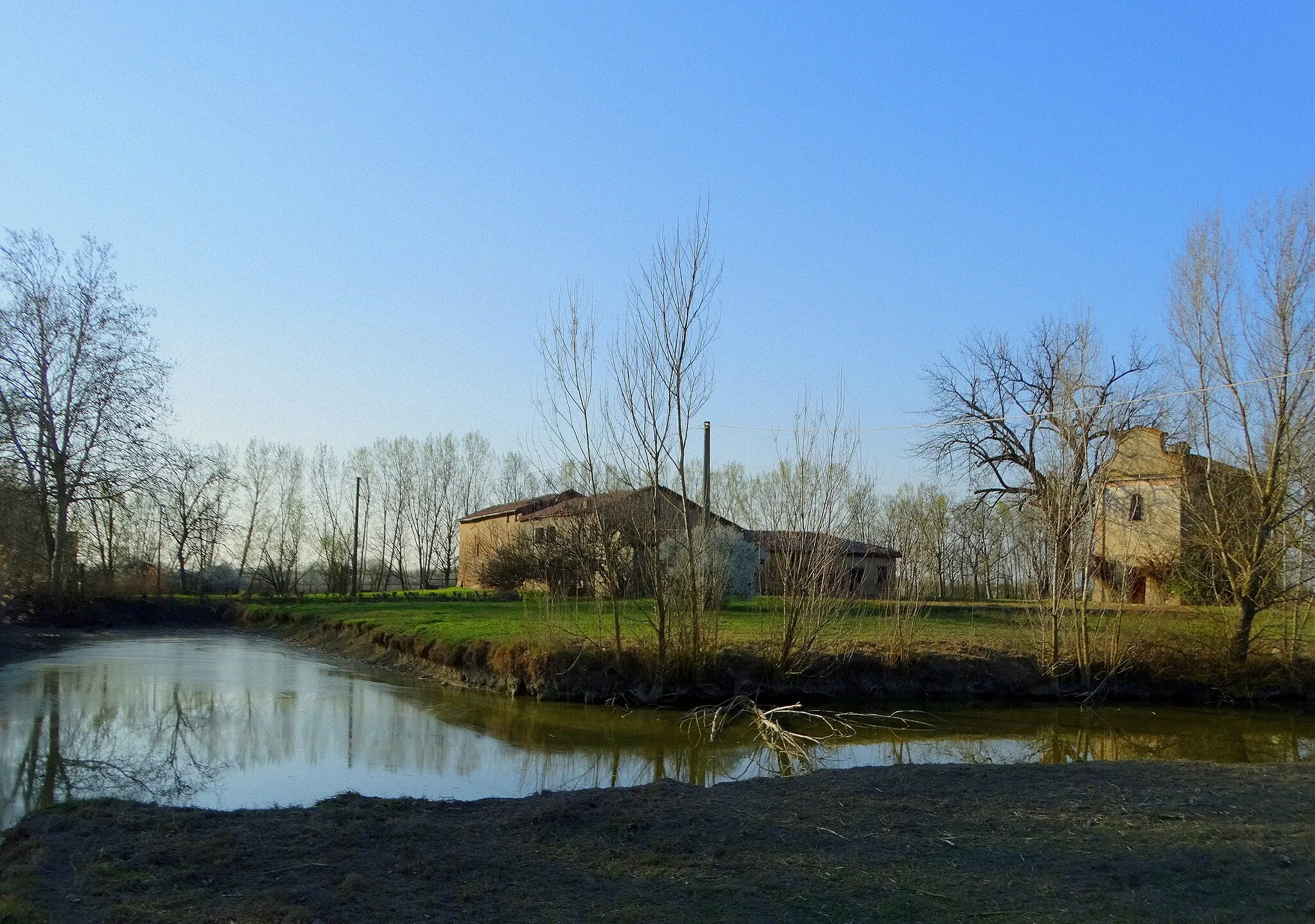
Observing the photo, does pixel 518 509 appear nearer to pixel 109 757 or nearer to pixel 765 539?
pixel 765 539

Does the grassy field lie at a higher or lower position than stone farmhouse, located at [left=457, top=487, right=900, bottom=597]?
lower

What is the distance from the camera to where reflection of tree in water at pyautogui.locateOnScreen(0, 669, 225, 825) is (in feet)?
28.9

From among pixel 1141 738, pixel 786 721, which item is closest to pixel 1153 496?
pixel 1141 738

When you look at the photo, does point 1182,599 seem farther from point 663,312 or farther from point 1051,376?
point 663,312

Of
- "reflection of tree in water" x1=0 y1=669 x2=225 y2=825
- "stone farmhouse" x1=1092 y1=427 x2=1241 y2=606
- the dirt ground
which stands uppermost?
"stone farmhouse" x1=1092 y1=427 x2=1241 y2=606

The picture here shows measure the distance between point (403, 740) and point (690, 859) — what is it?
7492 mm

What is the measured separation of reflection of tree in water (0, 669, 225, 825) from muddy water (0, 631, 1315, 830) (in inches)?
1.4

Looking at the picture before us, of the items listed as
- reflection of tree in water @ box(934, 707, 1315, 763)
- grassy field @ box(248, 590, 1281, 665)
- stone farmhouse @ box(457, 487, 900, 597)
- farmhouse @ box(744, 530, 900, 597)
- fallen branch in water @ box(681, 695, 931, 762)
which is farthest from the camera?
grassy field @ box(248, 590, 1281, 665)

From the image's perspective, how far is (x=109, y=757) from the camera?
1063 centimetres

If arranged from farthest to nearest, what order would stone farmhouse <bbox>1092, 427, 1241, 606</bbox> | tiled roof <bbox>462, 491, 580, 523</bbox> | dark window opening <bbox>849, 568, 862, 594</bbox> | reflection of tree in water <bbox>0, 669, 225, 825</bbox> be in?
tiled roof <bbox>462, 491, 580, 523</bbox> < stone farmhouse <bbox>1092, 427, 1241, 606</bbox> < dark window opening <bbox>849, 568, 862, 594</bbox> < reflection of tree in water <bbox>0, 669, 225, 825</bbox>

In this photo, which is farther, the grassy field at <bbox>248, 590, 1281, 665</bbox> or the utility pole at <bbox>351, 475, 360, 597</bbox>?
the utility pole at <bbox>351, 475, 360, 597</bbox>

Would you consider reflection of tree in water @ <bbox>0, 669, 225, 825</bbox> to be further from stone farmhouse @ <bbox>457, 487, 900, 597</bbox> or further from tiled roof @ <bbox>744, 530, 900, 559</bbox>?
tiled roof @ <bbox>744, 530, 900, 559</bbox>

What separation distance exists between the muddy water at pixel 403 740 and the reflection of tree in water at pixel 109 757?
0.04 meters

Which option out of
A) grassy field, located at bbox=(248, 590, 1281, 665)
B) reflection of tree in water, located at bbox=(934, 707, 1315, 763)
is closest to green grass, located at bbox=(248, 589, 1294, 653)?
grassy field, located at bbox=(248, 590, 1281, 665)
